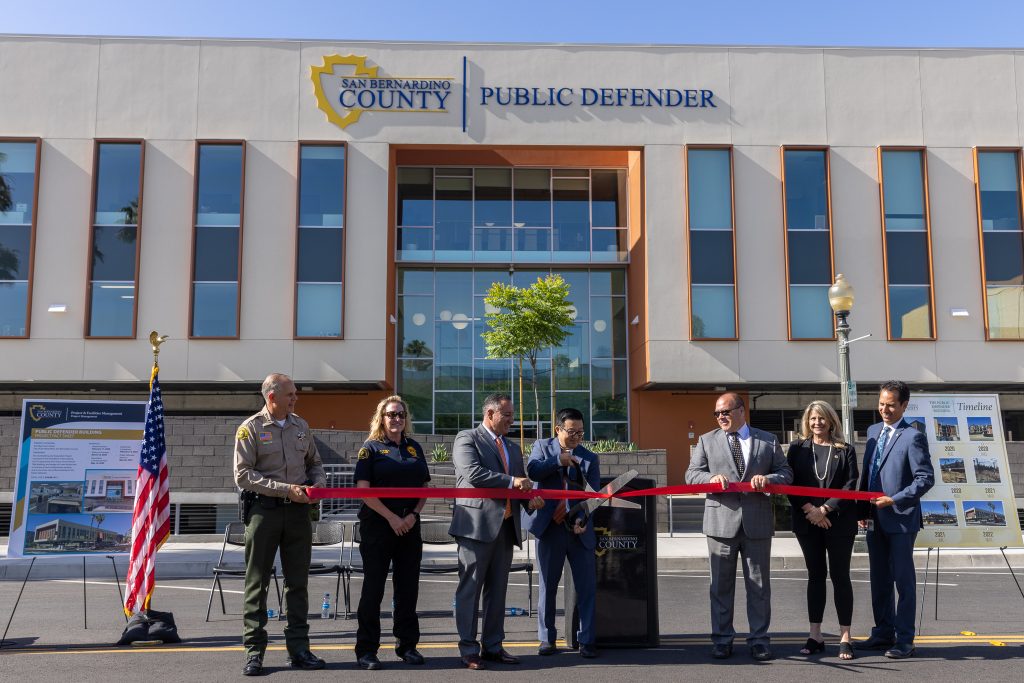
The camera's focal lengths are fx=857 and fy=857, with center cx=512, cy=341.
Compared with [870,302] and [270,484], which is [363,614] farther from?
[870,302]

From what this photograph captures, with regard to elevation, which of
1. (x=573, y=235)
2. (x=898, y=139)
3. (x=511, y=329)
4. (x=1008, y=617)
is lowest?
(x=1008, y=617)

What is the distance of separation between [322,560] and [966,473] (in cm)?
892

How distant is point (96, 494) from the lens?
319 inches

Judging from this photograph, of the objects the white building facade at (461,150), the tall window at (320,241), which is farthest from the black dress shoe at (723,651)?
the tall window at (320,241)

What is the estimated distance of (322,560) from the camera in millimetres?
13078

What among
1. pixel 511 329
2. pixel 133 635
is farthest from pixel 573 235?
pixel 133 635

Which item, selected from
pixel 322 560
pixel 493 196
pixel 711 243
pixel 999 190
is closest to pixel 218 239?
pixel 493 196

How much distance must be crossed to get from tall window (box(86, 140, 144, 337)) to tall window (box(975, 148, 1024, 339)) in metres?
23.4

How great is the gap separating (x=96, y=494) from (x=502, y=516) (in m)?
4.24

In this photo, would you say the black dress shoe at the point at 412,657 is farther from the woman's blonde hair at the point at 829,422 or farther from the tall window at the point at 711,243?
the tall window at the point at 711,243

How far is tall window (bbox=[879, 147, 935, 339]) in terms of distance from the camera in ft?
78.0

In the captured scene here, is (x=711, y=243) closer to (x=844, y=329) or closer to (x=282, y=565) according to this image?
(x=844, y=329)

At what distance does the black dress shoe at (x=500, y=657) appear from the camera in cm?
620

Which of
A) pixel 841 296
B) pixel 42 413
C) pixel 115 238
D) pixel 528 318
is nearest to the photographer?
pixel 42 413
